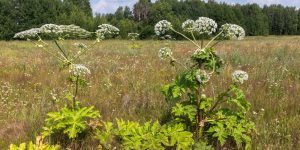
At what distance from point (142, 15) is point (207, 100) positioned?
99968 millimetres

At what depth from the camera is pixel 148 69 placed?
434 inches

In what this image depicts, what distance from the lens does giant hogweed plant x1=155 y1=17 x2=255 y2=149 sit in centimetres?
468

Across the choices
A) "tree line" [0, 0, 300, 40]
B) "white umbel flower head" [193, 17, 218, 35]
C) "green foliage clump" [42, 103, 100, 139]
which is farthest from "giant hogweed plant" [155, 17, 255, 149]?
"tree line" [0, 0, 300, 40]

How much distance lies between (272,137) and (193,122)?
3.70 feet

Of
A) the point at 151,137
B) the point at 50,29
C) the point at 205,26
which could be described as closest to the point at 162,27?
the point at 205,26

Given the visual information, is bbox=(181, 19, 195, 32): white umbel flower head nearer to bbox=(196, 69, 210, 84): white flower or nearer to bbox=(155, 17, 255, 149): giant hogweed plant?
bbox=(155, 17, 255, 149): giant hogweed plant

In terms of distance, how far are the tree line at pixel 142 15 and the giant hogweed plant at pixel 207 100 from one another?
54462 millimetres

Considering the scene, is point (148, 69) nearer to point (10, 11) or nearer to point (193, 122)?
point (193, 122)

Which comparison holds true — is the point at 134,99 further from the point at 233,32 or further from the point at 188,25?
the point at 233,32

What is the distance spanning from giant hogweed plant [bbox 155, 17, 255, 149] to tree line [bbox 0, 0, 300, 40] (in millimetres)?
54462

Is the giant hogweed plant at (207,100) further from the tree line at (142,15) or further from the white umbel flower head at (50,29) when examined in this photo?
the tree line at (142,15)

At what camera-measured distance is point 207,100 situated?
4.97 meters

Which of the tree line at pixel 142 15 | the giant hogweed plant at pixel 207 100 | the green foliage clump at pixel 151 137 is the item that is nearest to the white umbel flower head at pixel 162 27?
the giant hogweed plant at pixel 207 100

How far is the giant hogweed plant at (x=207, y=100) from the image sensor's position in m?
4.68
